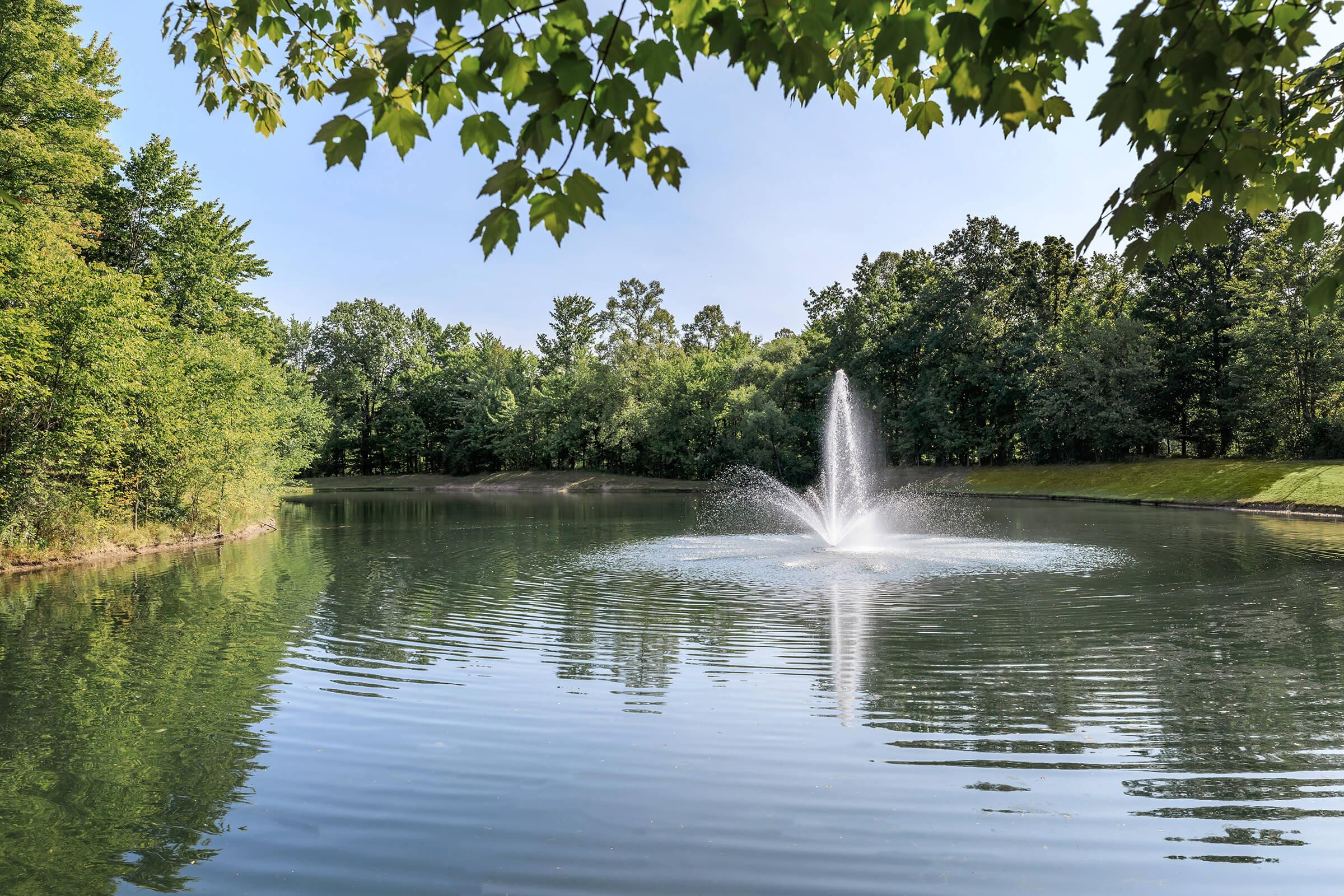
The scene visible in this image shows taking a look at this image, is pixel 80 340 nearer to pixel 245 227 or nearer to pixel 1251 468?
pixel 245 227

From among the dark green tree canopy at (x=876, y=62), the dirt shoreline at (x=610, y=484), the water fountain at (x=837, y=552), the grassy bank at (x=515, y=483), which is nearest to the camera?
the dark green tree canopy at (x=876, y=62)

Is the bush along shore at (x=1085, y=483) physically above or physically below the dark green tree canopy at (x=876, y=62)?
below

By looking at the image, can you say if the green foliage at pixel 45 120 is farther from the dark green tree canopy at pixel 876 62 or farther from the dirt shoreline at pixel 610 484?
the dirt shoreline at pixel 610 484

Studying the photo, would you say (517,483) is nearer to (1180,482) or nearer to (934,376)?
(934,376)

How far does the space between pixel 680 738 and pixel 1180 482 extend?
140 feet

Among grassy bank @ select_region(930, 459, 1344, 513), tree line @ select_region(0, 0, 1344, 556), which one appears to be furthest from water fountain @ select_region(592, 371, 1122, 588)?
grassy bank @ select_region(930, 459, 1344, 513)

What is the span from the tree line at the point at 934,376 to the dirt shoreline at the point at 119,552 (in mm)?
38315

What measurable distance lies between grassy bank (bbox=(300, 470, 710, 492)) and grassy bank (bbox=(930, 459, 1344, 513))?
871 inches

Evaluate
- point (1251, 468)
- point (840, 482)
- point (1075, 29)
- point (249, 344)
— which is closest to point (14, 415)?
point (1075, 29)

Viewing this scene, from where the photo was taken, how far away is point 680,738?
6812 millimetres

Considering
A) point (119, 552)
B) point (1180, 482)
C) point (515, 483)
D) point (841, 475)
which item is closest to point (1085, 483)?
point (1180, 482)

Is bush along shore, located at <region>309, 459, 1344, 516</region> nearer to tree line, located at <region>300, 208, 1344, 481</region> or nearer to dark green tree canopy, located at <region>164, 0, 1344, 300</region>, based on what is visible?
tree line, located at <region>300, 208, 1344, 481</region>

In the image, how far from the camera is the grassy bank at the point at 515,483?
66250 mm

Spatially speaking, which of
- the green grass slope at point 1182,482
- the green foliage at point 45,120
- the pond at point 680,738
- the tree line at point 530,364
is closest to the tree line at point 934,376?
the tree line at point 530,364
